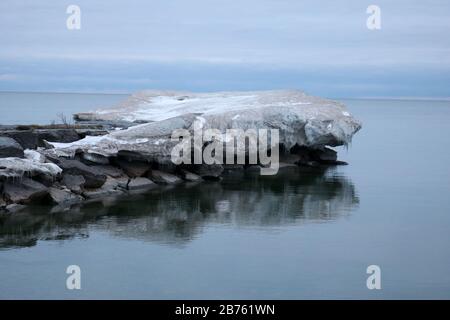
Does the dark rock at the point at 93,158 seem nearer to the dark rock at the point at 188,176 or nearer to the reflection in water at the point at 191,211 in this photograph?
the reflection in water at the point at 191,211

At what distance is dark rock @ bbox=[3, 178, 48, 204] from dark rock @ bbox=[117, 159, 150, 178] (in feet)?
18.6

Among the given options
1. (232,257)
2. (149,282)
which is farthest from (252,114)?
(149,282)

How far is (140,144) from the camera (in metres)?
30.2

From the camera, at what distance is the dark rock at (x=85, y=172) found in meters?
27.0

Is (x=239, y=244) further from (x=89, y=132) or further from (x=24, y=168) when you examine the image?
(x=89, y=132)

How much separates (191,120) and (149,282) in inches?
655

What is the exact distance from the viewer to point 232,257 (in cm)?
1989

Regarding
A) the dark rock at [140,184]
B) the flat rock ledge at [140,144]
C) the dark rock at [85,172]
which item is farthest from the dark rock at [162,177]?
the dark rock at [85,172]

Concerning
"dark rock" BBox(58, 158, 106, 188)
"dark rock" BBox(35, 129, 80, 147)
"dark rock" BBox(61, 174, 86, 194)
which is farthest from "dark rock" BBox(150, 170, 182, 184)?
"dark rock" BBox(61, 174, 86, 194)

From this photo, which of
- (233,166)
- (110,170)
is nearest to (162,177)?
(110,170)

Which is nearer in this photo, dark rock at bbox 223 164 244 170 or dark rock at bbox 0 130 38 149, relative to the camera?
dark rock at bbox 0 130 38 149

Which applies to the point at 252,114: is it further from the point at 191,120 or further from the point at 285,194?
the point at 285,194

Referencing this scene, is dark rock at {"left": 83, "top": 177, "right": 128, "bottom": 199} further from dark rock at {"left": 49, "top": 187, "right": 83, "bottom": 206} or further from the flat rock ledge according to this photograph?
dark rock at {"left": 49, "top": 187, "right": 83, "bottom": 206}

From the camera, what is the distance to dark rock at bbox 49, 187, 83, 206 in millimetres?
25562
